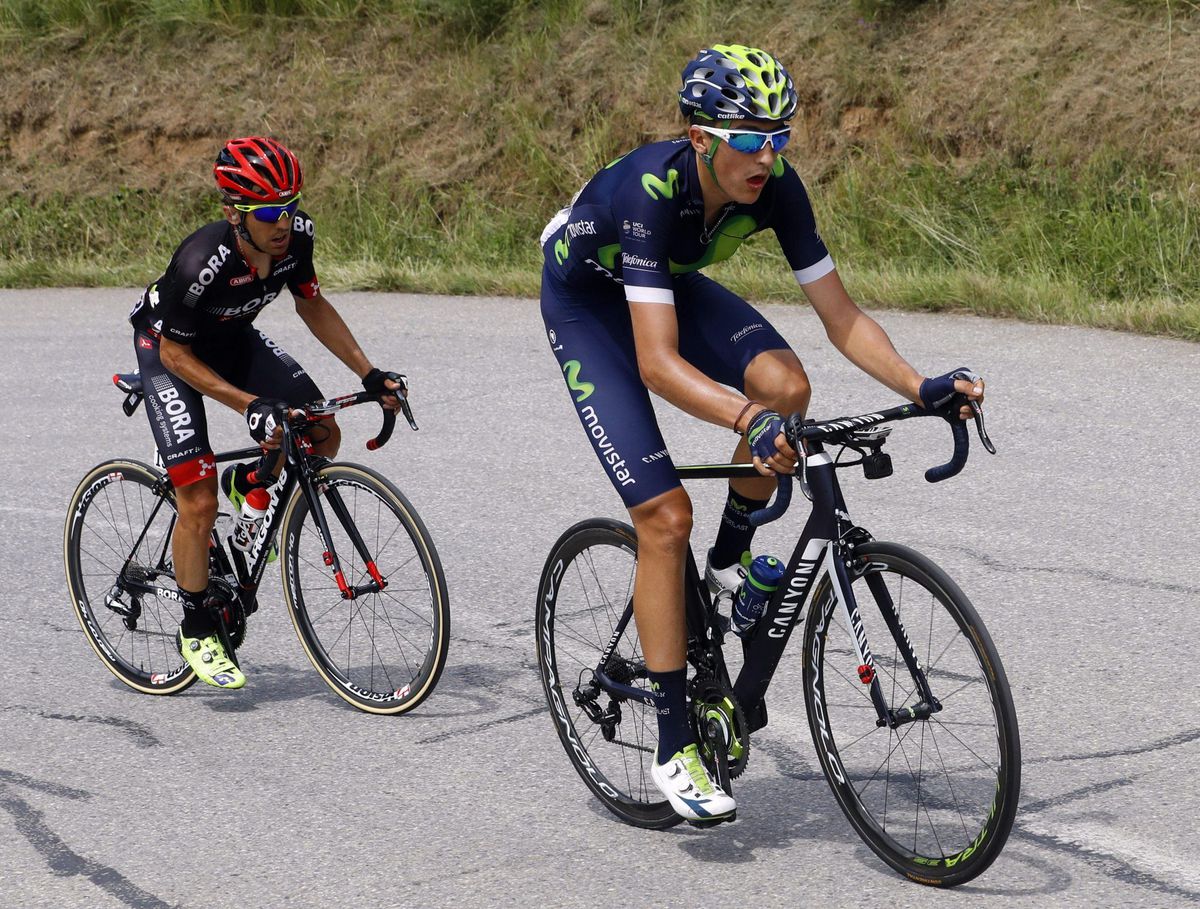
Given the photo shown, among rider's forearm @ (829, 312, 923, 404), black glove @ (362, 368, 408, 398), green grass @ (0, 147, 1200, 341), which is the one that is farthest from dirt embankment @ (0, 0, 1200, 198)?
rider's forearm @ (829, 312, 923, 404)

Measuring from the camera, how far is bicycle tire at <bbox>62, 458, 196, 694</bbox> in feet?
20.0

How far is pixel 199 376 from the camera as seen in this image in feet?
18.5

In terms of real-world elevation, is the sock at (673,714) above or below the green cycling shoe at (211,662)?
above

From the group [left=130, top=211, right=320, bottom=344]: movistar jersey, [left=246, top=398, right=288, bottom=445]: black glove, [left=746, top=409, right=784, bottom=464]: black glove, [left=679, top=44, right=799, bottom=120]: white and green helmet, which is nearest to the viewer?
[left=746, top=409, right=784, bottom=464]: black glove

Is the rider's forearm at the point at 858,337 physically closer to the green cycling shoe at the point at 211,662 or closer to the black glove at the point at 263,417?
the black glove at the point at 263,417

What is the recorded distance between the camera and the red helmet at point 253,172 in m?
5.36

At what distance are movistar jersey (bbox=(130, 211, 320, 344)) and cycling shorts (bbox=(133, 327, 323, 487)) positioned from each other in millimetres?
104

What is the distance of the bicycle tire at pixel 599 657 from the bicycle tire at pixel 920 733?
1.85ft

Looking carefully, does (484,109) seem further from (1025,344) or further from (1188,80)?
(1025,344)

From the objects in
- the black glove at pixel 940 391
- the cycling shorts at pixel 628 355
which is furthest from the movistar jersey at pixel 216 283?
the black glove at pixel 940 391

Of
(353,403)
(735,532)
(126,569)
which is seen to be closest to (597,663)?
(735,532)

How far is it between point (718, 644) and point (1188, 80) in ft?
33.6

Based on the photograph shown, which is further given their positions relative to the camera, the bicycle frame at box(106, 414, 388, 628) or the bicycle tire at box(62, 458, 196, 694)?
the bicycle tire at box(62, 458, 196, 694)

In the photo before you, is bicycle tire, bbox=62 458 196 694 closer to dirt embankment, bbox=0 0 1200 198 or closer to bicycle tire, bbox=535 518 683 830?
bicycle tire, bbox=535 518 683 830
